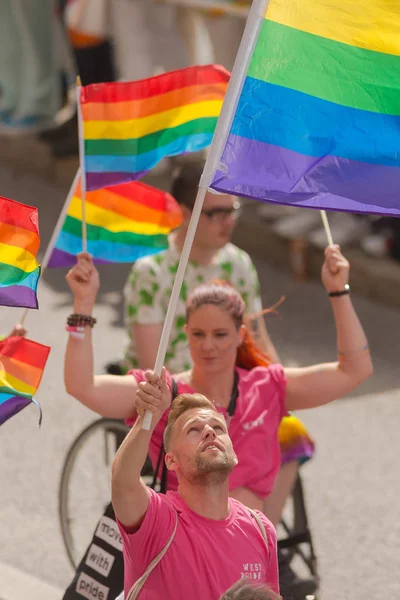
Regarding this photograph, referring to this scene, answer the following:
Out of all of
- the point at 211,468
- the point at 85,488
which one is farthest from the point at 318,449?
the point at 211,468

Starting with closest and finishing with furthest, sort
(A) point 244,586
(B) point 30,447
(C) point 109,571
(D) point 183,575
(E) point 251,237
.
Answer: (A) point 244,586
(D) point 183,575
(C) point 109,571
(B) point 30,447
(E) point 251,237

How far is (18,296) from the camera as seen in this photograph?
3.96 m

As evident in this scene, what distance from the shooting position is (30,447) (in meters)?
6.77

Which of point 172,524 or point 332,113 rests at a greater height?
point 332,113

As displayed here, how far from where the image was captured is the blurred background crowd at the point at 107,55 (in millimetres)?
9586

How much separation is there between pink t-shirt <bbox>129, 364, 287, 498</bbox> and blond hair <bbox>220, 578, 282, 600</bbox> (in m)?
1.31

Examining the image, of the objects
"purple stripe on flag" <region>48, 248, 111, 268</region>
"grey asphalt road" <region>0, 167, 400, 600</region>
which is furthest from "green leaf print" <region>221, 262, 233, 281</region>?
"grey asphalt road" <region>0, 167, 400, 600</region>

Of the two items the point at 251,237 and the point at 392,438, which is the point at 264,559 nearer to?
the point at 392,438

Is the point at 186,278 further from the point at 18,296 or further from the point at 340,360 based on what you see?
the point at 18,296

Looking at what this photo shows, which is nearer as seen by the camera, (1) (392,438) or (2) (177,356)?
(2) (177,356)

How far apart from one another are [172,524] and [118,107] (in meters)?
1.77

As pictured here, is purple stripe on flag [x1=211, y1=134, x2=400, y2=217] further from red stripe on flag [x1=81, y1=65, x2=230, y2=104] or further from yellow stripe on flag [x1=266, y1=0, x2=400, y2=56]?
red stripe on flag [x1=81, y1=65, x2=230, y2=104]

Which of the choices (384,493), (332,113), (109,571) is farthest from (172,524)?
(384,493)

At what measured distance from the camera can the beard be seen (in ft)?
11.3
